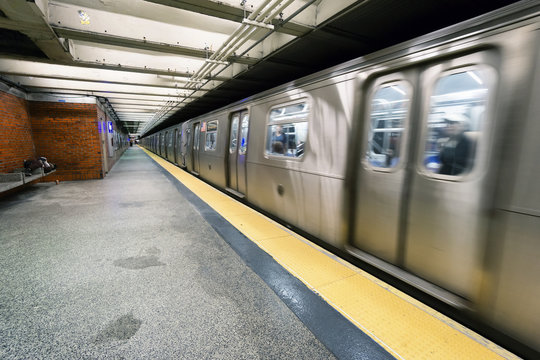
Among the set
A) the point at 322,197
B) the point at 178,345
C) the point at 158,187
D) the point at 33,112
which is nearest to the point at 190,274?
the point at 178,345

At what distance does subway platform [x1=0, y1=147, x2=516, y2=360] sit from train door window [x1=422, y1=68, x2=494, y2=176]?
119 centimetres

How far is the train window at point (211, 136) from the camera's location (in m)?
6.98

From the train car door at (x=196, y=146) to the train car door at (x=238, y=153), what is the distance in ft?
9.43

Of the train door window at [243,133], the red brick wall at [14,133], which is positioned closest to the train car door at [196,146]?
the train door window at [243,133]

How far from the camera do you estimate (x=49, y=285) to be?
2.23m

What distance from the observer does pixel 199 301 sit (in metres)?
2.04

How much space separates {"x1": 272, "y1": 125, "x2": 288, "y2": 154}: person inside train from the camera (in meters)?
3.80

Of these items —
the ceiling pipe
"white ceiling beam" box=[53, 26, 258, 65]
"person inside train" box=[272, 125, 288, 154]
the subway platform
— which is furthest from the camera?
"person inside train" box=[272, 125, 288, 154]

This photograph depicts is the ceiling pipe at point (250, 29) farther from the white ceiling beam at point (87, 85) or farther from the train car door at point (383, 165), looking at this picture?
the white ceiling beam at point (87, 85)

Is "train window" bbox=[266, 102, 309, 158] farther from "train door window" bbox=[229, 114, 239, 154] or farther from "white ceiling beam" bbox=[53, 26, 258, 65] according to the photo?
"train door window" bbox=[229, 114, 239, 154]

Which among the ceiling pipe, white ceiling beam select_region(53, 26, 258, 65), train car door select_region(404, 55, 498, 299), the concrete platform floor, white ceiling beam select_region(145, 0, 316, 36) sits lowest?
the concrete platform floor

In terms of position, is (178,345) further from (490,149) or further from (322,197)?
(490,149)

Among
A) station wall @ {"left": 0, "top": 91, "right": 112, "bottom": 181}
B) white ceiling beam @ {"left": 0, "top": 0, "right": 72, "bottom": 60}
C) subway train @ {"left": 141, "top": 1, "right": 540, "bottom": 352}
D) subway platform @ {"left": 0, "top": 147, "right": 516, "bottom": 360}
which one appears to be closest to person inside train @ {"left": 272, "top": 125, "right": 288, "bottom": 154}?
subway train @ {"left": 141, "top": 1, "right": 540, "bottom": 352}

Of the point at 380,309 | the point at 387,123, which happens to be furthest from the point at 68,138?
the point at 380,309
